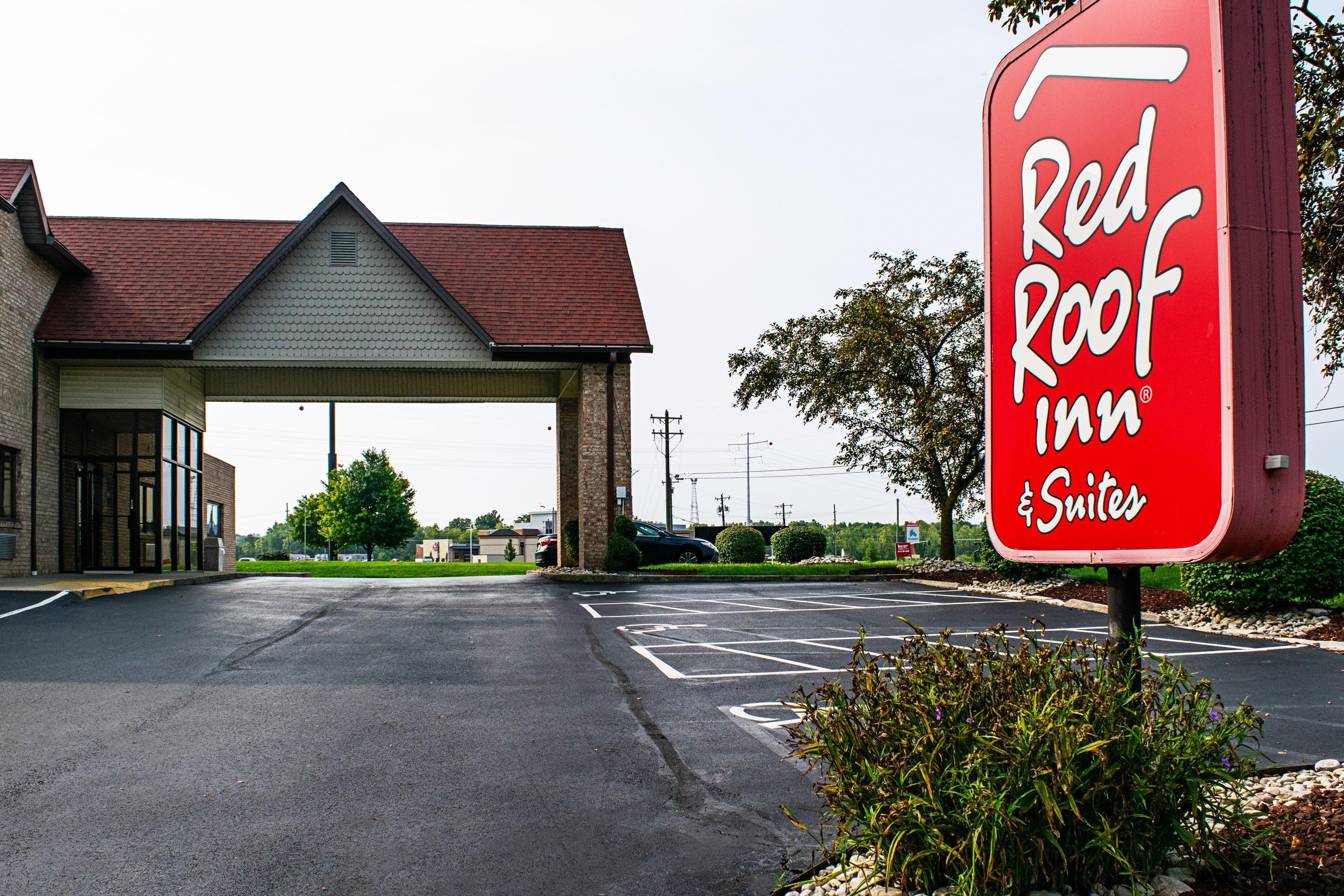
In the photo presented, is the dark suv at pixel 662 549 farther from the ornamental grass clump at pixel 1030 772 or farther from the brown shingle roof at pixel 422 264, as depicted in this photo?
the ornamental grass clump at pixel 1030 772

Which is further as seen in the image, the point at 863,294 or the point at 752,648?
the point at 863,294

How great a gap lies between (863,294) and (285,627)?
1906 centimetres

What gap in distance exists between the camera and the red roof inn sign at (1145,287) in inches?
120

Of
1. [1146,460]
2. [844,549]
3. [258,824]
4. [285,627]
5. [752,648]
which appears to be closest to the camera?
[1146,460]

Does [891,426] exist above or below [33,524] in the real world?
above

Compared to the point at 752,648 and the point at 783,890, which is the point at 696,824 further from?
the point at 752,648

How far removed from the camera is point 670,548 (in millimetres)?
30531

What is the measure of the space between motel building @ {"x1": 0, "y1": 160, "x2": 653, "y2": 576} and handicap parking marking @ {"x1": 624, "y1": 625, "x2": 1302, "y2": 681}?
480 inches

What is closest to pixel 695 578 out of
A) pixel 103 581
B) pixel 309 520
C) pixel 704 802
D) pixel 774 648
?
pixel 774 648

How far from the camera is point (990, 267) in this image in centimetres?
401

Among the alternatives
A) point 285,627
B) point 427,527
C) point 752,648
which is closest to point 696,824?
point 752,648

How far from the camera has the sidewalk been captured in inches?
625

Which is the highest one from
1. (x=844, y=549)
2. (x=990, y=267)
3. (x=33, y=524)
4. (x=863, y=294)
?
(x=863, y=294)

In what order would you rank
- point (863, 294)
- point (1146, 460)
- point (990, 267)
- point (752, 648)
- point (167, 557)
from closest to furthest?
point (1146, 460), point (990, 267), point (752, 648), point (167, 557), point (863, 294)
